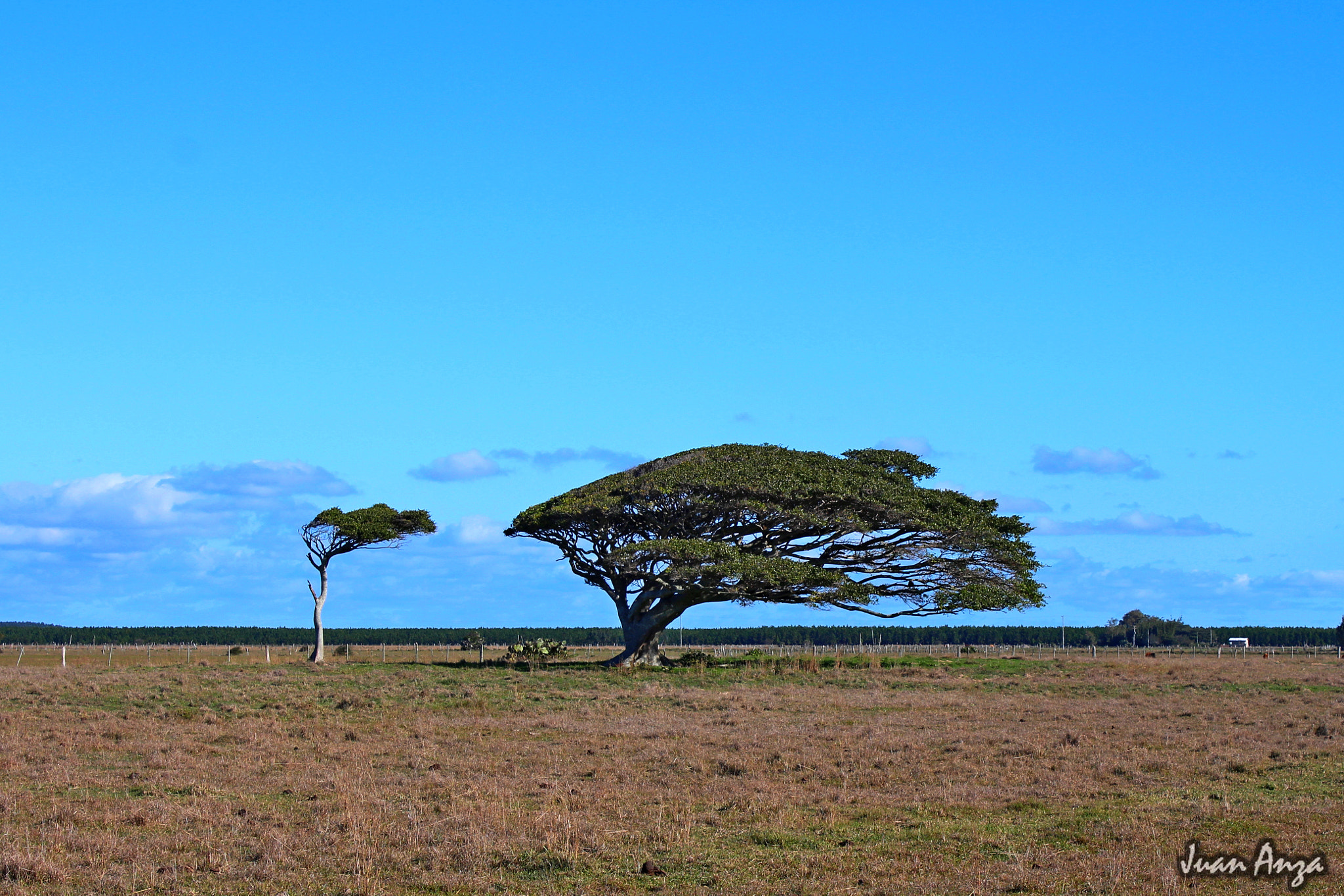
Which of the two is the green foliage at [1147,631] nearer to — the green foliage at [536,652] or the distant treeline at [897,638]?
the distant treeline at [897,638]

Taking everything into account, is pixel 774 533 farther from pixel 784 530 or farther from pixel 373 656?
pixel 373 656

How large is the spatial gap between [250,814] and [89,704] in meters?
19.0

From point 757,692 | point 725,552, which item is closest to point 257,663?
point 725,552

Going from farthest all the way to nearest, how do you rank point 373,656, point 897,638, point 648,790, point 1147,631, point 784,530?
point 897,638 → point 1147,631 → point 373,656 → point 784,530 → point 648,790

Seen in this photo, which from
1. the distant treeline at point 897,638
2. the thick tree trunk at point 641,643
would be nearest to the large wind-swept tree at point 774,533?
the thick tree trunk at point 641,643

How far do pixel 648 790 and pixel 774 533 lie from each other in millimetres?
33079

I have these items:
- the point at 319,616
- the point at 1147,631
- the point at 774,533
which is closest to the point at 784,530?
the point at 774,533

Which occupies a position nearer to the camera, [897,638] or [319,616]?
[319,616]

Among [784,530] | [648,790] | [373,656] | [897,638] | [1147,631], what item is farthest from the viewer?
[897,638]

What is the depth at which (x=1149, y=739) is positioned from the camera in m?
23.5

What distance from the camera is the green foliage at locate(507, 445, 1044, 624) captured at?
4719 centimetres

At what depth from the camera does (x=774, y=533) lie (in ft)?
165

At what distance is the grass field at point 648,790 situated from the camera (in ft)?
40.1

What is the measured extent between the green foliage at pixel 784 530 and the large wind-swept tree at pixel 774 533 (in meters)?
0.06
